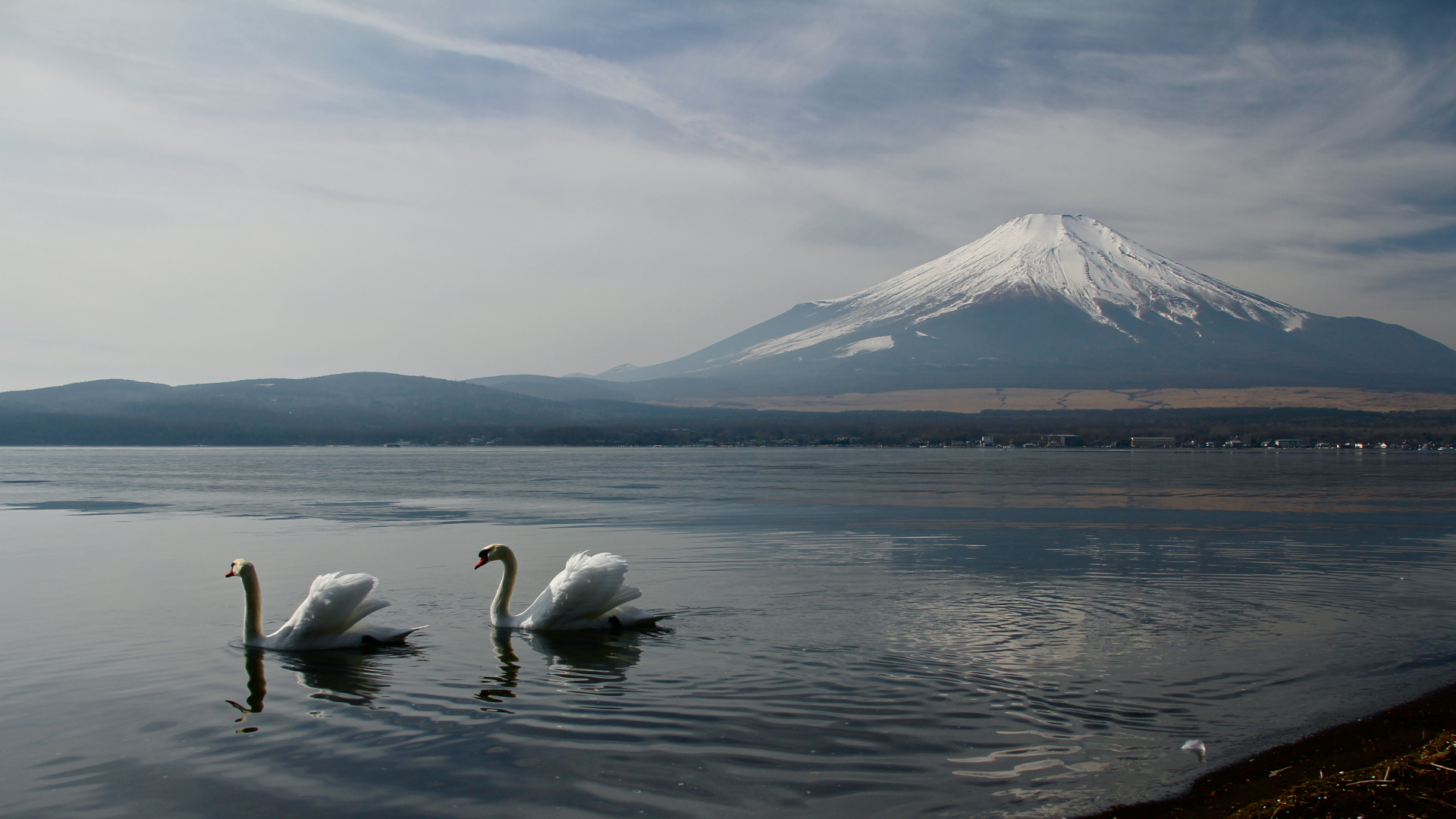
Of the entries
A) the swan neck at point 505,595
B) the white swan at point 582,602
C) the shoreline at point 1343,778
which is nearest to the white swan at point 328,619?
the swan neck at point 505,595

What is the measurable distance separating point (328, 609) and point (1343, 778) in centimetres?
992

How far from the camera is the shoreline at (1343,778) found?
5688mm

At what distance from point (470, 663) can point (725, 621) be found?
3.47m

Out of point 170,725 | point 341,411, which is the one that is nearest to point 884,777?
point 170,725

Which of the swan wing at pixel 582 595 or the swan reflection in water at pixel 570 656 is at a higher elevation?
the swan wing at pixel 582 595

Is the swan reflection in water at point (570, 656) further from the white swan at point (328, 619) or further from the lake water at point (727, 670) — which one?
the white swan at point (328, 619)

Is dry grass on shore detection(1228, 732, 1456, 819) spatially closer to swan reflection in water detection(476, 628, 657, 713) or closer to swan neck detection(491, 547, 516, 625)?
swan reflection in water detection(476, 628, 657, 713)

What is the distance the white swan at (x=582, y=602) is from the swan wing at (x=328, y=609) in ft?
6.02

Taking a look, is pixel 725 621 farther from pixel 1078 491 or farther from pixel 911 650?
pixel 1078 491

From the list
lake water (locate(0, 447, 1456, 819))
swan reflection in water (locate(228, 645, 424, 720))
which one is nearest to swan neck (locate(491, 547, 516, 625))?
lake water (locate(0, 447, 1456, 819))

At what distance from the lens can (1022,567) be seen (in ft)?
57.4

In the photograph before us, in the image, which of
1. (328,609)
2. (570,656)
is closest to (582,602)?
(570,656)

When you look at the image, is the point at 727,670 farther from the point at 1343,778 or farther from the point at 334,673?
the point at 1343,778

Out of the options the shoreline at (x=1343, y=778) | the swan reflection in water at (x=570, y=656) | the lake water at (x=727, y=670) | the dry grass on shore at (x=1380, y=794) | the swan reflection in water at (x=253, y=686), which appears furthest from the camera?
the swan reflection in water at (x=570, y=656)
